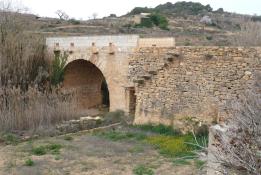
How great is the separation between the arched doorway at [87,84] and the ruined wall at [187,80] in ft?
17.0

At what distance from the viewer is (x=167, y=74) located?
505 inches

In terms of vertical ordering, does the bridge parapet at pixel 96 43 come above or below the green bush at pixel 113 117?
above

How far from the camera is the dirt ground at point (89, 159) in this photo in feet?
29.9

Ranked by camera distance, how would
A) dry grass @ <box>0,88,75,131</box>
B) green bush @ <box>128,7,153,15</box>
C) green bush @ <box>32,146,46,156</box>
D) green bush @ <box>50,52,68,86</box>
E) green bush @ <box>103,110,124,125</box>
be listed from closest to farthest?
green bush @ <box>32,146,46,156</box>, dry grass @ <box>0,88,75,131</box>, green bush @ <box>103,110,124,125</box>, green bush @ <box>50,52,68,86</box>, green bush @ <box>128,7,153,15</box>

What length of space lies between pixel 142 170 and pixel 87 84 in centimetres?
1114

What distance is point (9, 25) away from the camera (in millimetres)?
17219

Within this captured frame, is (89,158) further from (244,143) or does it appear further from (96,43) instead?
(244,143)

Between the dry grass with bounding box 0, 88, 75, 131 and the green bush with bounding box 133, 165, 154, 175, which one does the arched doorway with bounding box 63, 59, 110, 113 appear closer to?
the dry grass with bounding box 0, 88, 75, 131

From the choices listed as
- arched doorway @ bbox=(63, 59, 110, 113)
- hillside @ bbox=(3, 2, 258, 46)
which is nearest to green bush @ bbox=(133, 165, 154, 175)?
arched doorway @ bbox=(63, 59, 110, 113)

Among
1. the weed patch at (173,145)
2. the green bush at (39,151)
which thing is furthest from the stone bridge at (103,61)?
the green bush at (39,151)

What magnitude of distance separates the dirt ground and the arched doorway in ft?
22.5

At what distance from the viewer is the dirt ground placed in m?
9.10

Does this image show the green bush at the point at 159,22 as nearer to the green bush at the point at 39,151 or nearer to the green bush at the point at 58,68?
the green bush at the point at 58,68

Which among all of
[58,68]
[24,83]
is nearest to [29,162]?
[24,83]
